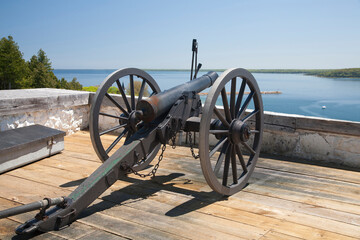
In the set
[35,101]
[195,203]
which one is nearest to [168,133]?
[195,203]

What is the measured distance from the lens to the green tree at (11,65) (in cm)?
4969

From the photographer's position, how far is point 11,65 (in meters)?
49.9

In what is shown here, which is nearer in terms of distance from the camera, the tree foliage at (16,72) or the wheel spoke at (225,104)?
the wheel spoke at (225,104)

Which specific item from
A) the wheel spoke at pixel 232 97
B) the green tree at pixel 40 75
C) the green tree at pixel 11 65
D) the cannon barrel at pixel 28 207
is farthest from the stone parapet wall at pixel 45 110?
the green tree at pixel 40 75

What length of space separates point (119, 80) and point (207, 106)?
1195mm

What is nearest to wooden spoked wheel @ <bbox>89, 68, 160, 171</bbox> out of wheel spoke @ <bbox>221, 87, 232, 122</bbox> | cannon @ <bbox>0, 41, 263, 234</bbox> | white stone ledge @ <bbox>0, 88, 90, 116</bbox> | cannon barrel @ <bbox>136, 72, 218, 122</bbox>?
cannon @ <bbox>0, 41, 263, 234</bbox>

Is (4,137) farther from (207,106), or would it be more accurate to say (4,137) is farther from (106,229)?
(207,106)

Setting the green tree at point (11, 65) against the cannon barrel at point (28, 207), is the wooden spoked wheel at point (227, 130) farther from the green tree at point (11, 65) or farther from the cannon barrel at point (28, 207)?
the green tree at point (11, 65)

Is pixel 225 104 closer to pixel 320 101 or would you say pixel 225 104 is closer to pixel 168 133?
pixel 168 133

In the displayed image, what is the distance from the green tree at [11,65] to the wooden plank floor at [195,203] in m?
49.8

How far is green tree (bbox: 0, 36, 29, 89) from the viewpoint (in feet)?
163

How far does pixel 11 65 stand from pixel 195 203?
171 ft

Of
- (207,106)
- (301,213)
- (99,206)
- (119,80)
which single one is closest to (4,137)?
(119,80)

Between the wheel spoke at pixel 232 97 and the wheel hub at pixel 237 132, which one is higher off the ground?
the wheel spoke at pixel 232 97
